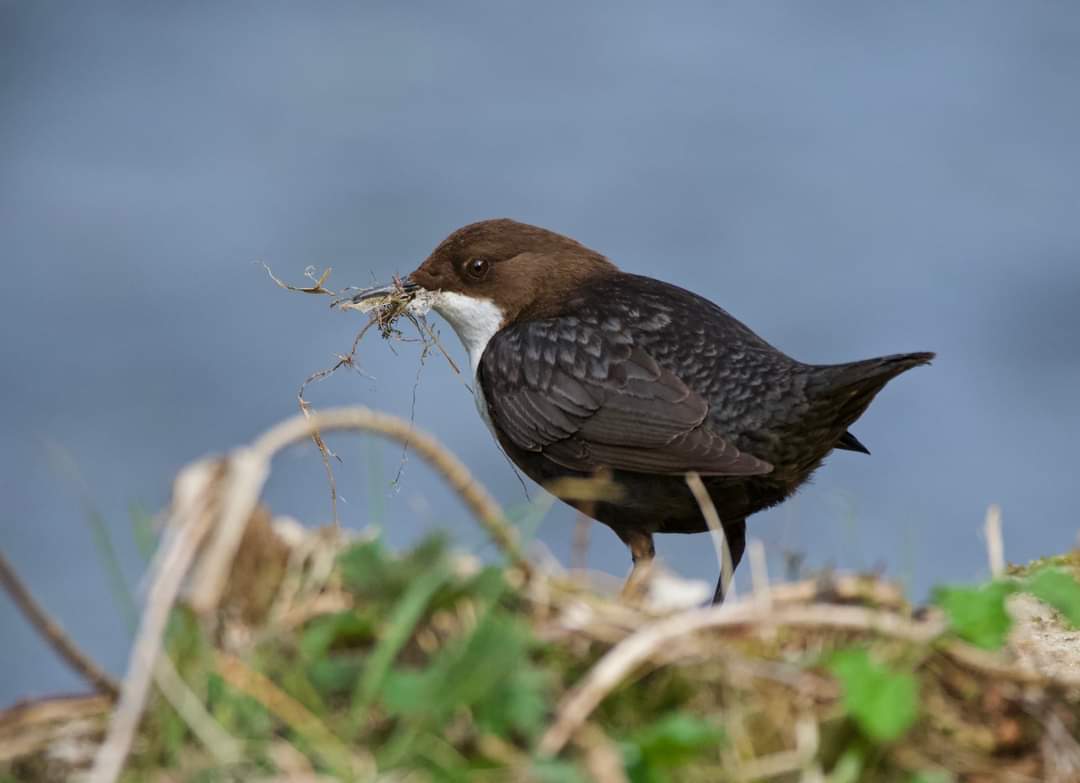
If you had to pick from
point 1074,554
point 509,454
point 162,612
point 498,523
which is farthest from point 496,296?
point 162,612

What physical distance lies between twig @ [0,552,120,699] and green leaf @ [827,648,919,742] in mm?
1210

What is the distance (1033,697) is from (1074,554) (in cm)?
294

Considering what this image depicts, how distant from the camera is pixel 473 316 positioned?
625 cm

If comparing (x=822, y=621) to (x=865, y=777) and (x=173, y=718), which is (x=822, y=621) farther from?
(x=173, y=718)

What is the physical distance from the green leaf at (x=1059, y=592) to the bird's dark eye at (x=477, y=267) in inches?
147

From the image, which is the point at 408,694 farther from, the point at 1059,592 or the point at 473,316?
the point at 473,316

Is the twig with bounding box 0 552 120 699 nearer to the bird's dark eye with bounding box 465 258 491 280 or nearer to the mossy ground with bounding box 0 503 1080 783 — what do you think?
the mossy ground with bounding box 0 503 1080 783

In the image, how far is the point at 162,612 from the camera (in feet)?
6.91

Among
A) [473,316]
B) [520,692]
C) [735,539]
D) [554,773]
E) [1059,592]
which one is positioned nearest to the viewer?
[554,773]

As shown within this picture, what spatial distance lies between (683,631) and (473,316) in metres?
4.08

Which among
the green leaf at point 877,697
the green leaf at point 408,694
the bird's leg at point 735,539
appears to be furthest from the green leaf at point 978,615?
the bird's leg at point 735,539

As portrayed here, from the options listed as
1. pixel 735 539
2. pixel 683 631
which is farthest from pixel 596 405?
pixel 683 631

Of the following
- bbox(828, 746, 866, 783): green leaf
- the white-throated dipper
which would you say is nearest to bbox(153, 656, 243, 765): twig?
bbox(828, 746, 866, 783): green leaf

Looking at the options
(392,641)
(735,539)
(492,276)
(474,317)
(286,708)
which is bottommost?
(286,708)
